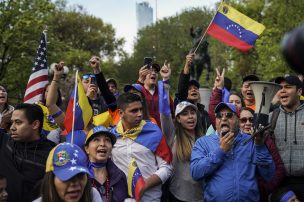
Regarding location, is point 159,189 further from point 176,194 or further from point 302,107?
point 302,107

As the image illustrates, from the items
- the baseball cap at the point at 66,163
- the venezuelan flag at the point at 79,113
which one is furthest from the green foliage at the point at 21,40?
the baseball cap at the point at 66,163

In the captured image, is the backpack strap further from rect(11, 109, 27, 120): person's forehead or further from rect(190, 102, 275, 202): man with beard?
rect(11, 109, 27, 120): person's forehead

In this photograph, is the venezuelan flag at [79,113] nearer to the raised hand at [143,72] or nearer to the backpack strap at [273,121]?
the raised hand at [143,72]

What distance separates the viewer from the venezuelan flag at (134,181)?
390 cm

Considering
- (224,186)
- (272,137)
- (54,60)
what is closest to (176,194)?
(224,186)

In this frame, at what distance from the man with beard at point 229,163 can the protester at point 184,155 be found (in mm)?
300

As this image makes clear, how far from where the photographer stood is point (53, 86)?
15.4 feet

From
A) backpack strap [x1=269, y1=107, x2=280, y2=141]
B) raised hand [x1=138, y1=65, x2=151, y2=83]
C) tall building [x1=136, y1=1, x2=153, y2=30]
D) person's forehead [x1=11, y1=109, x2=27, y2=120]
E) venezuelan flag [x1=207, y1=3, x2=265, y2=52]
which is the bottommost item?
backpack strap [x1=269, y1=107, x2=280, y2=141]

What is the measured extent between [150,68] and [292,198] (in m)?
2.51

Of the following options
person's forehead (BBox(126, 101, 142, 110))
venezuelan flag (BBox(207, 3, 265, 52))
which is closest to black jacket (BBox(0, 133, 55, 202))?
person's forehead (BBox(126, 101, 142, 110))

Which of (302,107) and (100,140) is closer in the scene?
(100,140)

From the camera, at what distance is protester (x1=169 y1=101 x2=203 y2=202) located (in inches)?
180

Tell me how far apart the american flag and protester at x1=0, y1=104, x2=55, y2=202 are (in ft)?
6.73

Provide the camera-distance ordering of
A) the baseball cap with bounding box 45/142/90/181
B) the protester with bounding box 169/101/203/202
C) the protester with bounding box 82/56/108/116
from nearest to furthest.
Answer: the baseball cap with bounding box 45/142/90/181
the protester with bounding box 169/101/203/202
the protester with bounding box 82/56/108/116
